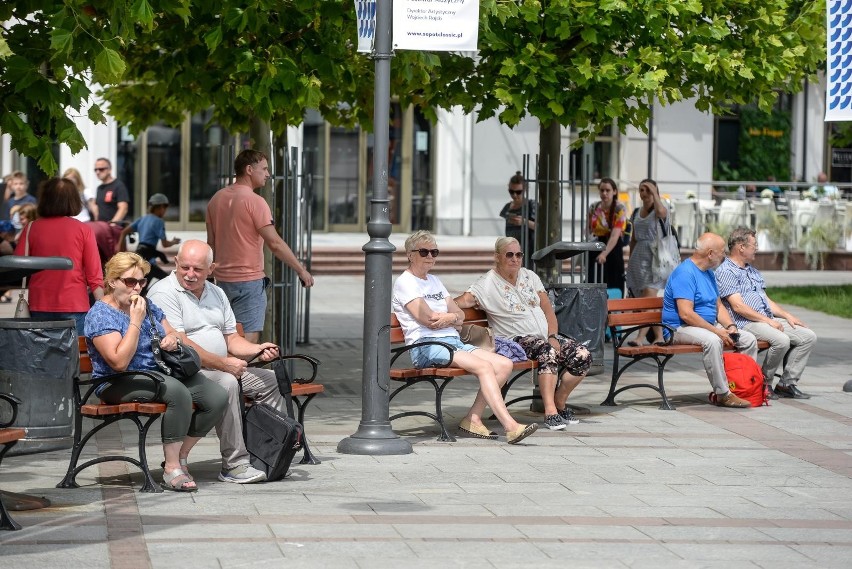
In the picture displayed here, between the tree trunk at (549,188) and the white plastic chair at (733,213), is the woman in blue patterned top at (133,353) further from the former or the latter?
the white plastic chair at (733,213)

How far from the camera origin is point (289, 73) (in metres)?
10.9

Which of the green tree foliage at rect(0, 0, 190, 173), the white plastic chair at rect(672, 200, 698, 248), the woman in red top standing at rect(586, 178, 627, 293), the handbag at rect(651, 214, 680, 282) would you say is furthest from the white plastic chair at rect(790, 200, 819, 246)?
the green tree foliage at rect(0, 0, 190, 173)

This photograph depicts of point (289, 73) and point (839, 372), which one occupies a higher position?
point (289, 73)

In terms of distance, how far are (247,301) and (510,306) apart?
6.06 feet

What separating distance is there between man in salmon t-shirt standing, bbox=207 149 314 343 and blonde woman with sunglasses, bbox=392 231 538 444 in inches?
37.4

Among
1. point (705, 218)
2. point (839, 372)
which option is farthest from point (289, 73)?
point (705, 218)

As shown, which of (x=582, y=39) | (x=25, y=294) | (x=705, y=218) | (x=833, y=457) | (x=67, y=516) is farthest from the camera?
(x=705, y=218)

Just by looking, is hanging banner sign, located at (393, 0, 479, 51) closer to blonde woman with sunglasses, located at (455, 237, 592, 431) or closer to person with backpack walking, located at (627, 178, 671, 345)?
blonde woman with sunglasses, located at (455, 237, 592, 431)

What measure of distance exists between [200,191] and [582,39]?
2041 centimetres

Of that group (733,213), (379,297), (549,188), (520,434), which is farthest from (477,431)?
(733,213)

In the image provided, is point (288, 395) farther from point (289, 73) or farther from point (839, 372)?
point (839, 372)

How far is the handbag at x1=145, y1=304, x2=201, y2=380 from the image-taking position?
8.12 metres

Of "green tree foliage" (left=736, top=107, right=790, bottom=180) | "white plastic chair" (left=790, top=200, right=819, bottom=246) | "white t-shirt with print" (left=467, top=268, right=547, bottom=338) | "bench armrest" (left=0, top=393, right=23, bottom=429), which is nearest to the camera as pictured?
"bench armrest" (left=0, top=393, right=23, bottom=429)

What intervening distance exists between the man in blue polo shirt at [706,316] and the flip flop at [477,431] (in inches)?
90.9
